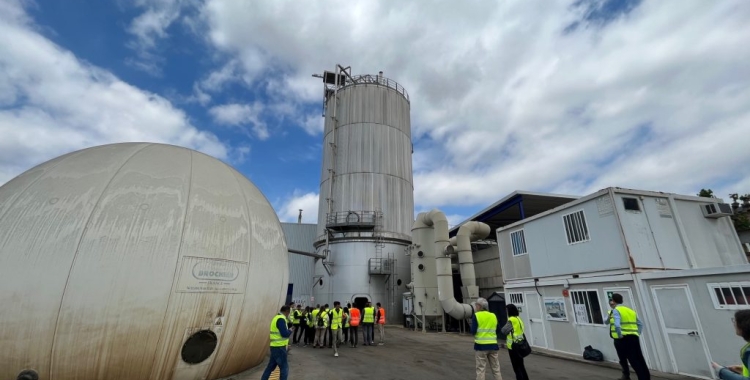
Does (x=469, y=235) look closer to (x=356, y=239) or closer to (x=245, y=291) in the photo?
(x=356, y=239)

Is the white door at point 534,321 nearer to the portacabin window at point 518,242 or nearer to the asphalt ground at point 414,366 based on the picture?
the asphalt ground at point 414,366

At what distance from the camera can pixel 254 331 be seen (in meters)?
7.37

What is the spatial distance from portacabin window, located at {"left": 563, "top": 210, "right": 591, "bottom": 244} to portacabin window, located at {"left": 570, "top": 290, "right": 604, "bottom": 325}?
1.61 meters

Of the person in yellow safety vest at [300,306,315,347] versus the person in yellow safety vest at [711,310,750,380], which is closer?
the person in yellow safety vest at [711,310,750,380]

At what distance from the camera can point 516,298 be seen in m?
13.2

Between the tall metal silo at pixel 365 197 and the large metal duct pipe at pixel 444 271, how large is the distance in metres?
5.63

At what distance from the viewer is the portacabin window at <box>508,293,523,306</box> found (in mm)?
12934

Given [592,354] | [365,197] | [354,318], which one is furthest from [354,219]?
[592,354]

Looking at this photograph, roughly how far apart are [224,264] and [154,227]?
1.46 meters

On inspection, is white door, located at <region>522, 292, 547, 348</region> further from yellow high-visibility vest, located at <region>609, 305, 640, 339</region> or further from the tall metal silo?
the tall metal silo

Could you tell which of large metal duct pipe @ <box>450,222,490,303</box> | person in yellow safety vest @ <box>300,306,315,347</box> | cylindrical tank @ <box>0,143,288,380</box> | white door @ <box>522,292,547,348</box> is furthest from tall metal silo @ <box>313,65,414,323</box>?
cylindrical tank @ <box>0,143,288,380</box>

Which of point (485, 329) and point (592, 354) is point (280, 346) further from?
point (592, 354)

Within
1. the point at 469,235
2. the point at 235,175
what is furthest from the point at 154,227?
the point at 469,235

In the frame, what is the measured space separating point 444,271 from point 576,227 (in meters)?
8.14
